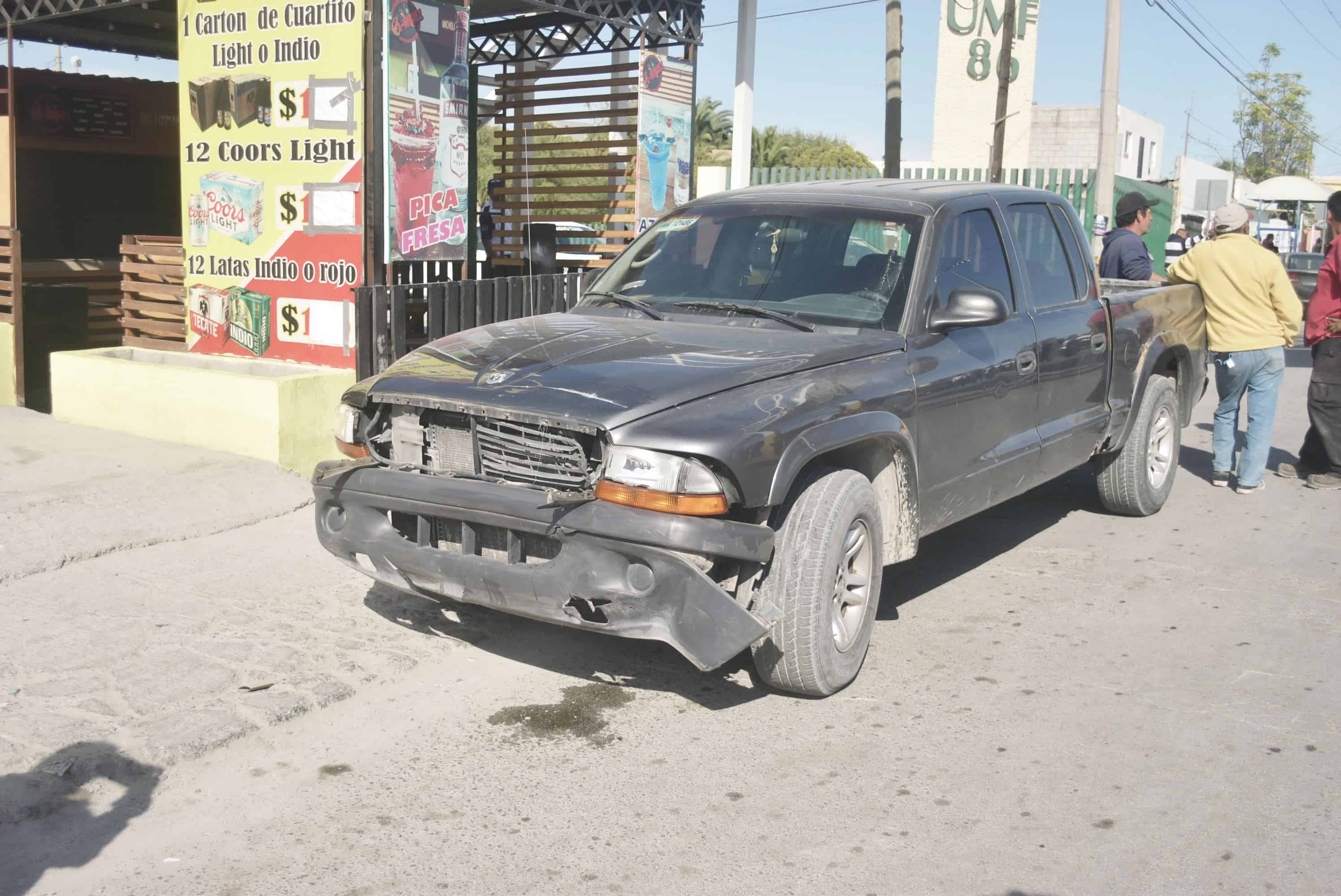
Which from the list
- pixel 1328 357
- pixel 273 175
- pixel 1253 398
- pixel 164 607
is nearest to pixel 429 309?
pixel 273 175

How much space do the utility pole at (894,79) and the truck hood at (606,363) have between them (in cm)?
1136

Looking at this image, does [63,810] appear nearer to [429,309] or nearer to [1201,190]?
[429,309]

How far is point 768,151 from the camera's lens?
187ft

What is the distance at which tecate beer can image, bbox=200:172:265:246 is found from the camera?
28.4 feet

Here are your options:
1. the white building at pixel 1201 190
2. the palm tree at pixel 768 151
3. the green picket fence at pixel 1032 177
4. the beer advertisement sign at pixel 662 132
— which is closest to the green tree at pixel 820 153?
the palm tree at pixel 768 151

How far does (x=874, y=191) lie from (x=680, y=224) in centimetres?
90

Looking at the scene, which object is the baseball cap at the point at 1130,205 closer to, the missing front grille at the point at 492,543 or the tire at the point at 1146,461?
the tire at the point at 1146,461

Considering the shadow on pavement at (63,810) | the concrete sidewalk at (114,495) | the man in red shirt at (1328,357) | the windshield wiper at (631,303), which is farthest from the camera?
the man in red shirt at (1328,357)

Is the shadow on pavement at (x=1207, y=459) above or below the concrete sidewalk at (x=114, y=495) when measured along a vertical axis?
below

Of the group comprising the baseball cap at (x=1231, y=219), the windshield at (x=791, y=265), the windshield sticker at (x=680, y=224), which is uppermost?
the baseball cap at (x=1231, y=219)

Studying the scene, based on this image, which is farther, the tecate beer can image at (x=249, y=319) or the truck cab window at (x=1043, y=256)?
the tecate beer can image at (x=249, y=319)

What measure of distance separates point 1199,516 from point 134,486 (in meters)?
6.29

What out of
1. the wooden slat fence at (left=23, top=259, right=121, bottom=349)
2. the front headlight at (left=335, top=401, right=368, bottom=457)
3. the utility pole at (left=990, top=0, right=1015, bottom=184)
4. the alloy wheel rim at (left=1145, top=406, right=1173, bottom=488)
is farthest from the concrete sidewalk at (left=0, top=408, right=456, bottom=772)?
the utility pole at (left=990, top=0, right=1015, bottom=184)

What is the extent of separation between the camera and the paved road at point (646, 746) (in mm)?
3424
